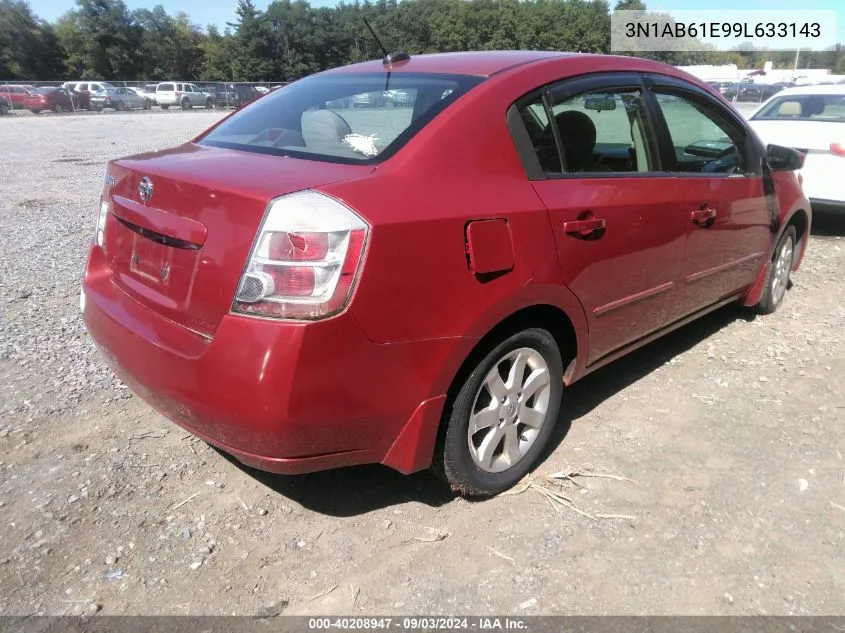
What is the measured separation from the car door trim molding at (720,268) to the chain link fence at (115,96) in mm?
30823

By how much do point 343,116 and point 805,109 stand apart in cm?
727

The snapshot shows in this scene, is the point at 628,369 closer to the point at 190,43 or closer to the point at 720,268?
the point at 720,268

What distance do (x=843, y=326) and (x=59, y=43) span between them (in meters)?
71.1

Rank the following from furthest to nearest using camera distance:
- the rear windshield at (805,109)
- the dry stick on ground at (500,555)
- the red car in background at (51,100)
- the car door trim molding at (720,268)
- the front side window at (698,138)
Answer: the red car in background at (51,100)
the rear windshield at (805,109)
the car door trim molding at (720,268)
the front side window at (698,138)
the dry stick on ground at (500,555)

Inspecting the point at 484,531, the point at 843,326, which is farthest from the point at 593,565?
the point at 843,326

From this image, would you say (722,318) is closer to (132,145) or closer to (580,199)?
(580,199)

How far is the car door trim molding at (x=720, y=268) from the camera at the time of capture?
3.60m

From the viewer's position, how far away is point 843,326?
4.77 meters

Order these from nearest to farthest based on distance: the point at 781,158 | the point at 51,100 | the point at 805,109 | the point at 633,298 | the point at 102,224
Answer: the point at 102,224, the point at 633,298, the point at 781,158, the point at 805,109, the point at 51,100

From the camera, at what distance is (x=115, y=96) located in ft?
120

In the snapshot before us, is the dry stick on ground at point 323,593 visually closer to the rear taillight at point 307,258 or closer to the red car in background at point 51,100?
the rear taillight at point 307,258

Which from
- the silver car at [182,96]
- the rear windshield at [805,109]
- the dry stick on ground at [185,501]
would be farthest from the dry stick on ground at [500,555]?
the silver car at [182,96]

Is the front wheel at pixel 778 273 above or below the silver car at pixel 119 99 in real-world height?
below

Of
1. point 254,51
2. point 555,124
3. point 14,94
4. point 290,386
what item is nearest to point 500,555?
point 290,386
